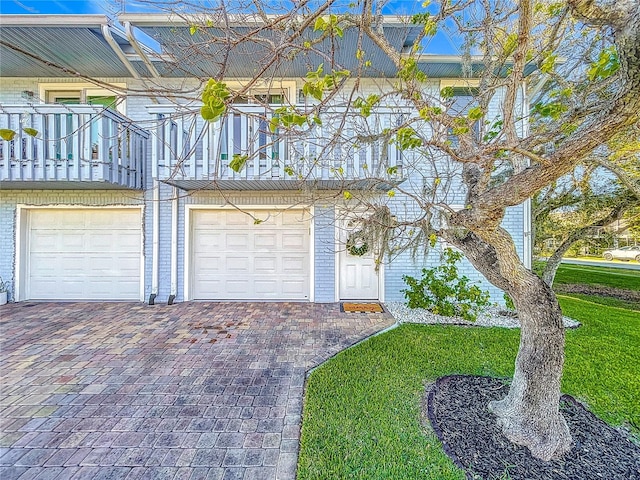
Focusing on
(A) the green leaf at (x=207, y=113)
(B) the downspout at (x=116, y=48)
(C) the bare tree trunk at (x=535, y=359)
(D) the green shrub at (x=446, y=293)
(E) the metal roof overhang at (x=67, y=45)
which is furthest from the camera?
(D) the green shrub at (x=446, y=293)

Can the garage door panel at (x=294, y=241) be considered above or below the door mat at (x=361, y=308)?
above

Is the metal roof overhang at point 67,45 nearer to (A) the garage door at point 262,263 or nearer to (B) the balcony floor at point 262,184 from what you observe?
(B) the balcony floor at point 262,184

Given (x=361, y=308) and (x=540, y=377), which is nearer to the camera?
(x=540, y=377)

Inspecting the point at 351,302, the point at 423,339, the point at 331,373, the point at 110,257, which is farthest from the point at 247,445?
the point at 110,257

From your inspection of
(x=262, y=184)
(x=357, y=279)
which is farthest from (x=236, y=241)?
(x=357, y=279)

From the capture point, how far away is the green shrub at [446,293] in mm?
6184

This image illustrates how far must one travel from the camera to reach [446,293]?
6.30 metres

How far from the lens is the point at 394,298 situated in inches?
280

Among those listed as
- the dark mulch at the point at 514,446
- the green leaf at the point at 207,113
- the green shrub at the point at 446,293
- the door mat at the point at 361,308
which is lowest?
the dark mulch at the point at 514,446

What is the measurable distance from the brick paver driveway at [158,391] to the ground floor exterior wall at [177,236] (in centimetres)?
119

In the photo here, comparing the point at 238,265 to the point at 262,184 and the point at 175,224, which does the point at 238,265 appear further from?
the point at 262,184

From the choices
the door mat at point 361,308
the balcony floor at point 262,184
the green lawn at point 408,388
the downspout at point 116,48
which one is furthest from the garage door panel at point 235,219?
the green lawn at point 408,388

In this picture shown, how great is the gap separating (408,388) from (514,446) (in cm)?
104

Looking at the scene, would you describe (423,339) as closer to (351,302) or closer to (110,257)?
(351,302)
